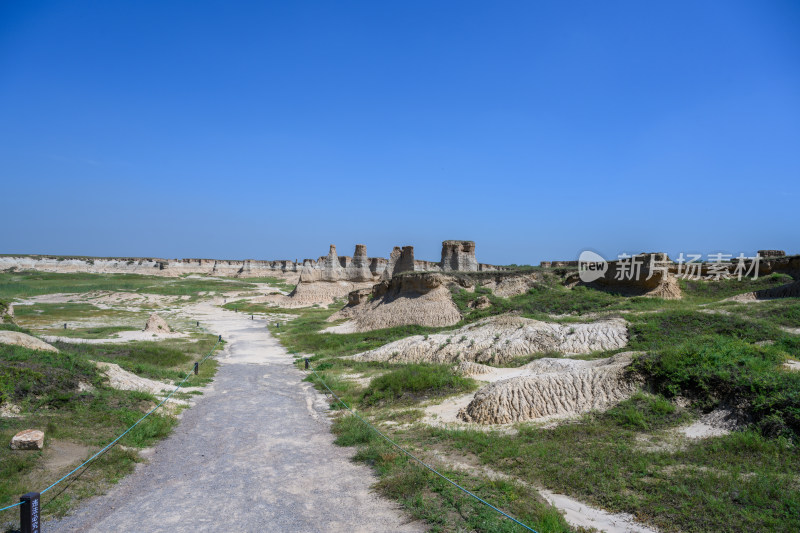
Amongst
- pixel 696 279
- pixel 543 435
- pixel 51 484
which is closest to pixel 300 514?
pixel 51 484

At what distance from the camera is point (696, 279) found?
29.5m

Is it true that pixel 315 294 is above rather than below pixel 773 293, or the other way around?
below

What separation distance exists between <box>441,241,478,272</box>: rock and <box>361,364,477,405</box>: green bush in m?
28.2

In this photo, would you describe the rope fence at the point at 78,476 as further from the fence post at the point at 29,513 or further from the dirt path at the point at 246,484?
the dirt path at the point at 246,484

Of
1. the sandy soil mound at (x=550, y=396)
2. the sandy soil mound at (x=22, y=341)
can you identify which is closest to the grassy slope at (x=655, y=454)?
the sandy soil mound at (x=550, y=396)

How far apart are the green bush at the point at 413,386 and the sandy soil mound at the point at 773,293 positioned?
17610mm

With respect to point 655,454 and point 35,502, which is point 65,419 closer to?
point 35,502

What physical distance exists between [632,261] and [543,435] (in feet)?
76.8

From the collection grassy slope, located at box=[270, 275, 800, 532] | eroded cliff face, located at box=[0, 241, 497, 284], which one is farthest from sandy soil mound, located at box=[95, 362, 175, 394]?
eroded cliff face, located at box=[0, 241, 497, 284]

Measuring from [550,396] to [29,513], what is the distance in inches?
350

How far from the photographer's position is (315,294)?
5778cm

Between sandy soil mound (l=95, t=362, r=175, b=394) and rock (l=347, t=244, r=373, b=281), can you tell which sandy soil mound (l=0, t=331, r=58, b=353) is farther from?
rock (l=347, t=244, r=373, b=281)

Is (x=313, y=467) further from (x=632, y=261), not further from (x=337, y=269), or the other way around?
(x=337, y=269)

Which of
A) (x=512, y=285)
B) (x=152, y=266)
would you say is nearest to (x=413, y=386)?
(x=512, y=285)
